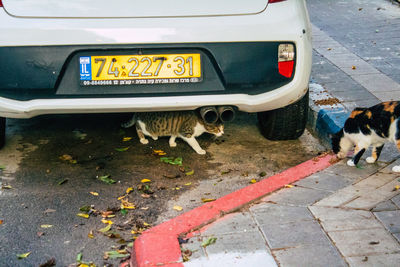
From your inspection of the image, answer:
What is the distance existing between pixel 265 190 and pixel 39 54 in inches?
65.5

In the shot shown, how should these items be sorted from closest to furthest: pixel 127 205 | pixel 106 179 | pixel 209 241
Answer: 1. pixel 209 241
2. pixel 127 205
3. pixel 106 179

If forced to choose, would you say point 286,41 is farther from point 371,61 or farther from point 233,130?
point 371,61

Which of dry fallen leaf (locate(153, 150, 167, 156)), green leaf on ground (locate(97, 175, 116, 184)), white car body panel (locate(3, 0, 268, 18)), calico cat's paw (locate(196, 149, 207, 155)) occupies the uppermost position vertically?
white car body panel (locate(3, 0, 268, 18))

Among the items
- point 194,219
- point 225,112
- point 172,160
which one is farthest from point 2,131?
point 194,219

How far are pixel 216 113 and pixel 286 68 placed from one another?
565 millimetres

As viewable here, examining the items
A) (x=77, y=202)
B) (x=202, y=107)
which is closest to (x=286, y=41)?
(x=202, y=107)

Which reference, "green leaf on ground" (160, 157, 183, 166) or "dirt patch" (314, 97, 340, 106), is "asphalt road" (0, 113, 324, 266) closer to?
"green leaf on ground" (160, 157, 183, 166)

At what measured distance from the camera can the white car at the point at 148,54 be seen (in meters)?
3.57

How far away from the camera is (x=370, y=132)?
3971mm

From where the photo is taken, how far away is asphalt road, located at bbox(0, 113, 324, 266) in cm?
332

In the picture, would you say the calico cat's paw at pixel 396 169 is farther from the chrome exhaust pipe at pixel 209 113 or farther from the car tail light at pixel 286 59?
the chrome exhaust pipe at pixel 209 113

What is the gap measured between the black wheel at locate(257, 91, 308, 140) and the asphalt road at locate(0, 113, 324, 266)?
0.09m

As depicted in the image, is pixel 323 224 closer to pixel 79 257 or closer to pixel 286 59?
pixel 286 59

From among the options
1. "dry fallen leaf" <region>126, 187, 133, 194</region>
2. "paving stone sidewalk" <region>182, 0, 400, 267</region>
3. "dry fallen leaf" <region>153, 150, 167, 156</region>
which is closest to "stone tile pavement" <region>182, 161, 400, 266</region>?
"paving stone sidewalk" <region>182, 0, 400, 267</region>
